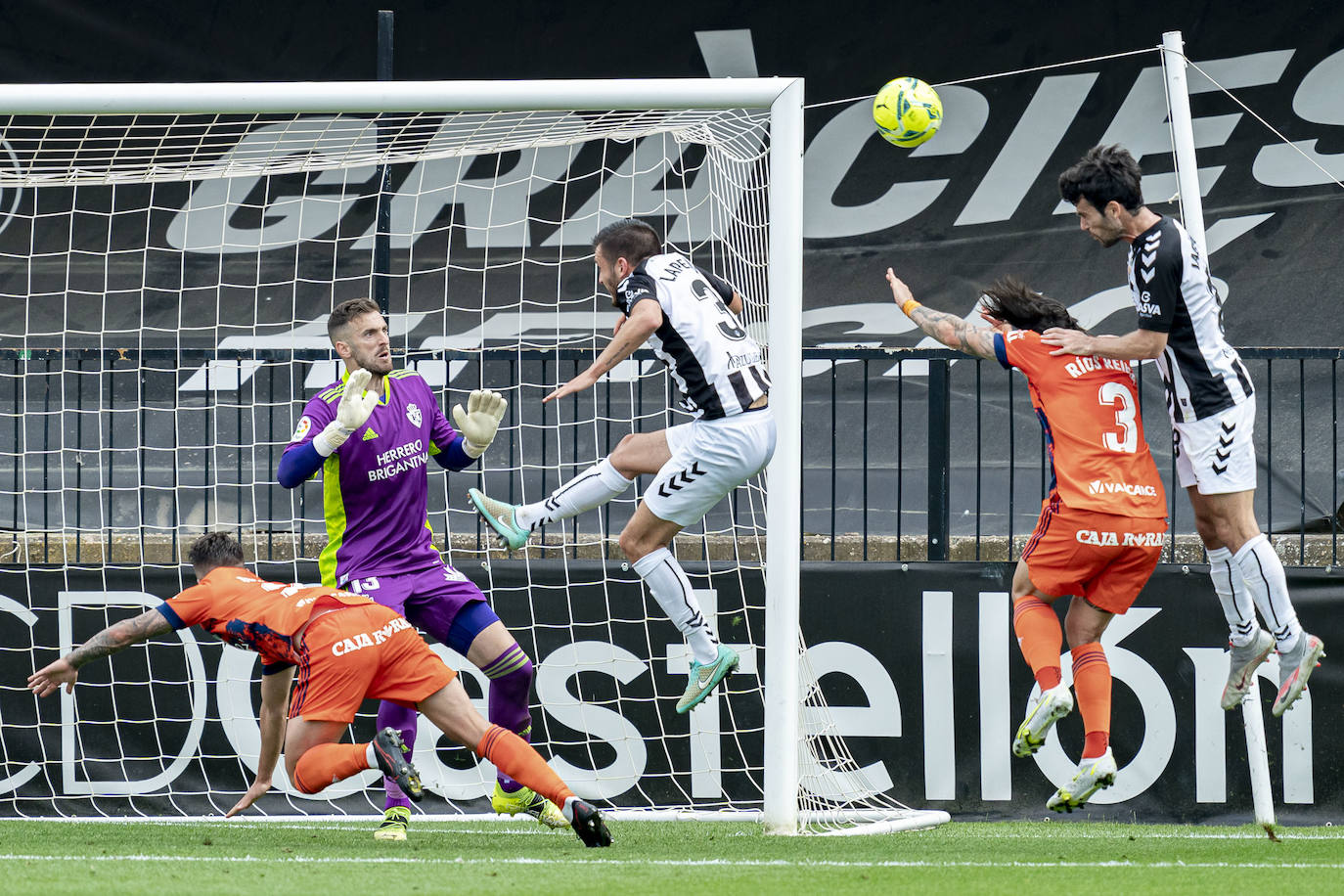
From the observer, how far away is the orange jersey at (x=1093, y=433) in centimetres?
556

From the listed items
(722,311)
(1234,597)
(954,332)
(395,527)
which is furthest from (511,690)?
(1234,597)

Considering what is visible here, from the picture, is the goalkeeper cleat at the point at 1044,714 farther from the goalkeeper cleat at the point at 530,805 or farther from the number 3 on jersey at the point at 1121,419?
the goalkeeper cleat at the point at 530,805

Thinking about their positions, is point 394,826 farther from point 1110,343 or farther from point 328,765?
point 1110,343

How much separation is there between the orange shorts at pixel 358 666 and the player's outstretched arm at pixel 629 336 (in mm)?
1122

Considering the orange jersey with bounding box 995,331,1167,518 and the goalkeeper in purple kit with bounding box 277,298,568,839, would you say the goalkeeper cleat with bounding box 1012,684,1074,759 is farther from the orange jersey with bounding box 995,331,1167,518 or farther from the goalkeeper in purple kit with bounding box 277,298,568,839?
the goalkeeper in purple kit with bounding box 277,298,568,839

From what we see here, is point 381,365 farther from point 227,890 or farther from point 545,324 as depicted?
point 545,324

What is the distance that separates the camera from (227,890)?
14.6ft

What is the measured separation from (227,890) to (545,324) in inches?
264

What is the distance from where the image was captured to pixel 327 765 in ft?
18.0

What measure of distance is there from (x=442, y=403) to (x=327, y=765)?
297 cm

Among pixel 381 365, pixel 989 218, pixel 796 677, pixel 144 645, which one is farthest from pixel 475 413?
pixel 989 218

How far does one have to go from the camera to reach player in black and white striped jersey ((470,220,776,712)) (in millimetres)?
6023

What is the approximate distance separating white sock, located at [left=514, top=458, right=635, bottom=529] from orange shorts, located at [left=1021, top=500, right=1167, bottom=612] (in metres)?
1.80

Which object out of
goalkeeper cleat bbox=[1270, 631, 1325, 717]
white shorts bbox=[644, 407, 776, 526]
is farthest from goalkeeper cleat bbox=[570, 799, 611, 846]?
goalkeeper cleat bbox=[1270, 631, 1325, 717]
